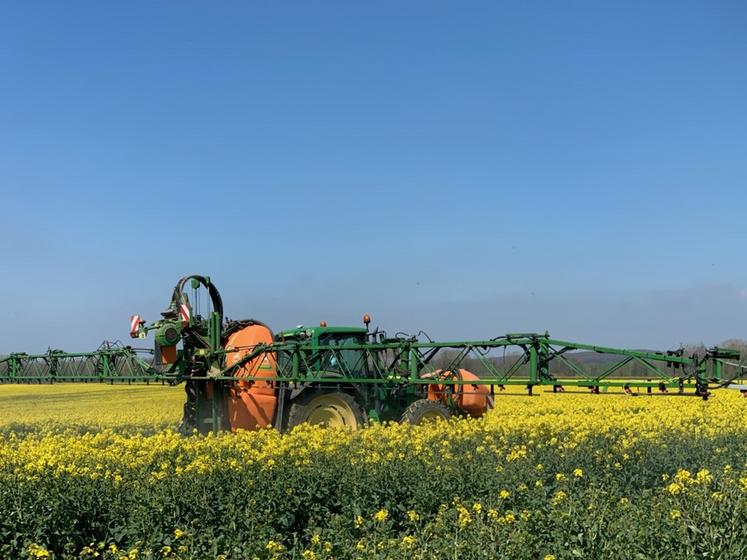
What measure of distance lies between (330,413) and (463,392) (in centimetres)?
264

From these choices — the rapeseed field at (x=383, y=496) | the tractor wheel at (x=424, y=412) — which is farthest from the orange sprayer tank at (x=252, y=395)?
the tractor wheel at (x=424, y=412)

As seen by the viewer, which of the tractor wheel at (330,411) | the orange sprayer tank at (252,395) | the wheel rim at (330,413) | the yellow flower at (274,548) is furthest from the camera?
the orange sprayer tank at (252,395)

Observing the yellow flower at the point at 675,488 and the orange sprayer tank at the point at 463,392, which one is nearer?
the yellow flower at the point at 675,488

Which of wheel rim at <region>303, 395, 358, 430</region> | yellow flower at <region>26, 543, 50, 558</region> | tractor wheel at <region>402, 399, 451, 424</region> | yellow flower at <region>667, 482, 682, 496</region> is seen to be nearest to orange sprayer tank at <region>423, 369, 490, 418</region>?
tractor wheel at <region>402, 399, 451, 424</region>

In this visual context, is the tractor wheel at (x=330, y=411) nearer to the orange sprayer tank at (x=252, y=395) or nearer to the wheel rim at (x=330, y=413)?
the wheel rim at (x=330, y=413)

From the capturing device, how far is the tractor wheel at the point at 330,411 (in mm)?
12773

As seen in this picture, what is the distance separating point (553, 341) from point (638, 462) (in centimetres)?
200

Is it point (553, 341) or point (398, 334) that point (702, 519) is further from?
point (398, 334)

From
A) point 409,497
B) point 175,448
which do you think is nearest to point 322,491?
point 409,497

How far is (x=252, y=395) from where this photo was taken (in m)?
13.3

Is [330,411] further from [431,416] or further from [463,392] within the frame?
[463,392]

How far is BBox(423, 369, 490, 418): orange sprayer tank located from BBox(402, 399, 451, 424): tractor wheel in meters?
0.44

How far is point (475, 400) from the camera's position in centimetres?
1642

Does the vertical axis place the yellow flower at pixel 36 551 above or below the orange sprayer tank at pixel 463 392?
below
